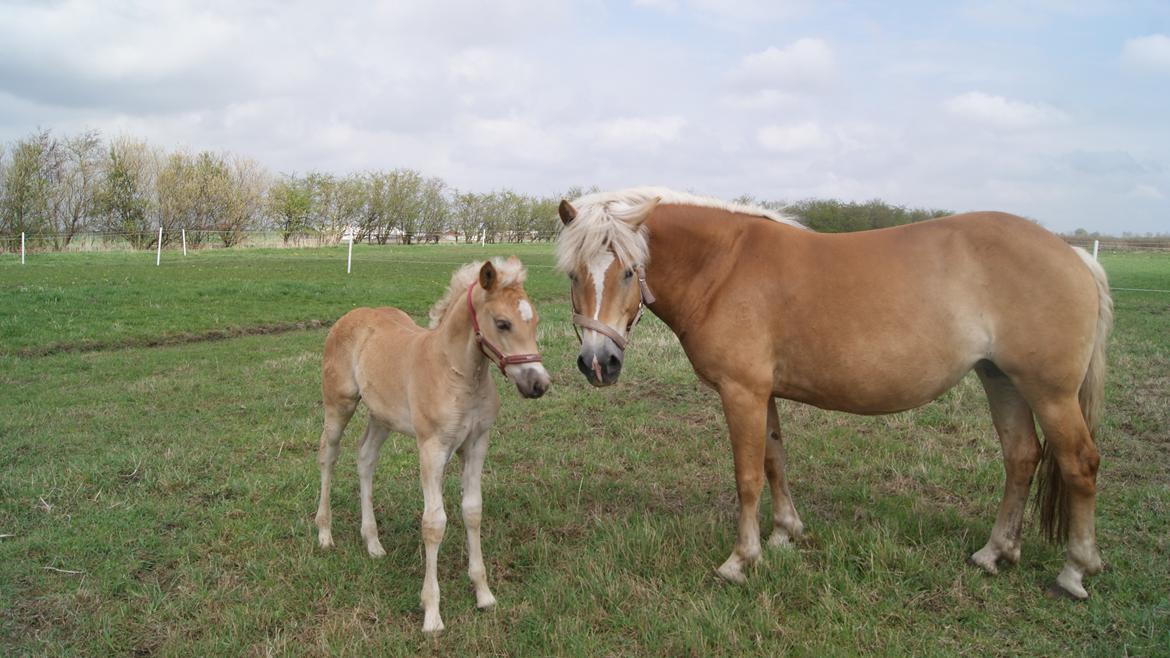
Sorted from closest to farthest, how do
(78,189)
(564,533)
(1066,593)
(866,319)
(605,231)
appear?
1. (1066,593)
2. (605,231)
3. (866,319)
4. (564,533)
5. (78,189)

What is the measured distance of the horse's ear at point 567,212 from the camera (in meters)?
3.92

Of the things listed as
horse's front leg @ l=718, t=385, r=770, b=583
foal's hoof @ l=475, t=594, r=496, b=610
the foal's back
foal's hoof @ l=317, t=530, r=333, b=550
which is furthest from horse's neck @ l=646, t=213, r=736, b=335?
foal's hoof @ l=317, t=530, r=333, b=550

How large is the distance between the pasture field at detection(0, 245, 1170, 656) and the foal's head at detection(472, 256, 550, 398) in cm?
121

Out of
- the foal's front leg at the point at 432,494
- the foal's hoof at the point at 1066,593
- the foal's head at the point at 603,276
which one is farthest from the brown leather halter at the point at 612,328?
the foal's hoof at the point at 1066,593

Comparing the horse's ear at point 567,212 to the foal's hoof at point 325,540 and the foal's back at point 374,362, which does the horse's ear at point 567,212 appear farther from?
the foal's hoof at point 325,540

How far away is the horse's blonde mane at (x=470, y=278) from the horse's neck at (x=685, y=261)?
86cm

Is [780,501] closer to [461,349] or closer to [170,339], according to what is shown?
[461,349]

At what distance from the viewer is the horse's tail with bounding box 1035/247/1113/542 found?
3963 millimetres

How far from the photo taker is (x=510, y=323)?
3467mm

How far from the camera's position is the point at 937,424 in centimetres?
677

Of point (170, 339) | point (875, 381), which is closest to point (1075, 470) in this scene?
point (875, 381)

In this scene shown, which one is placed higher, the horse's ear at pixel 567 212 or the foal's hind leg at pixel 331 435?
the horse's ear at pixel 567 212

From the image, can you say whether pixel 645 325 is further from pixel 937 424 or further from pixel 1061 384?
pixel 1061 384

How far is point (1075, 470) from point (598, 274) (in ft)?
9.33
